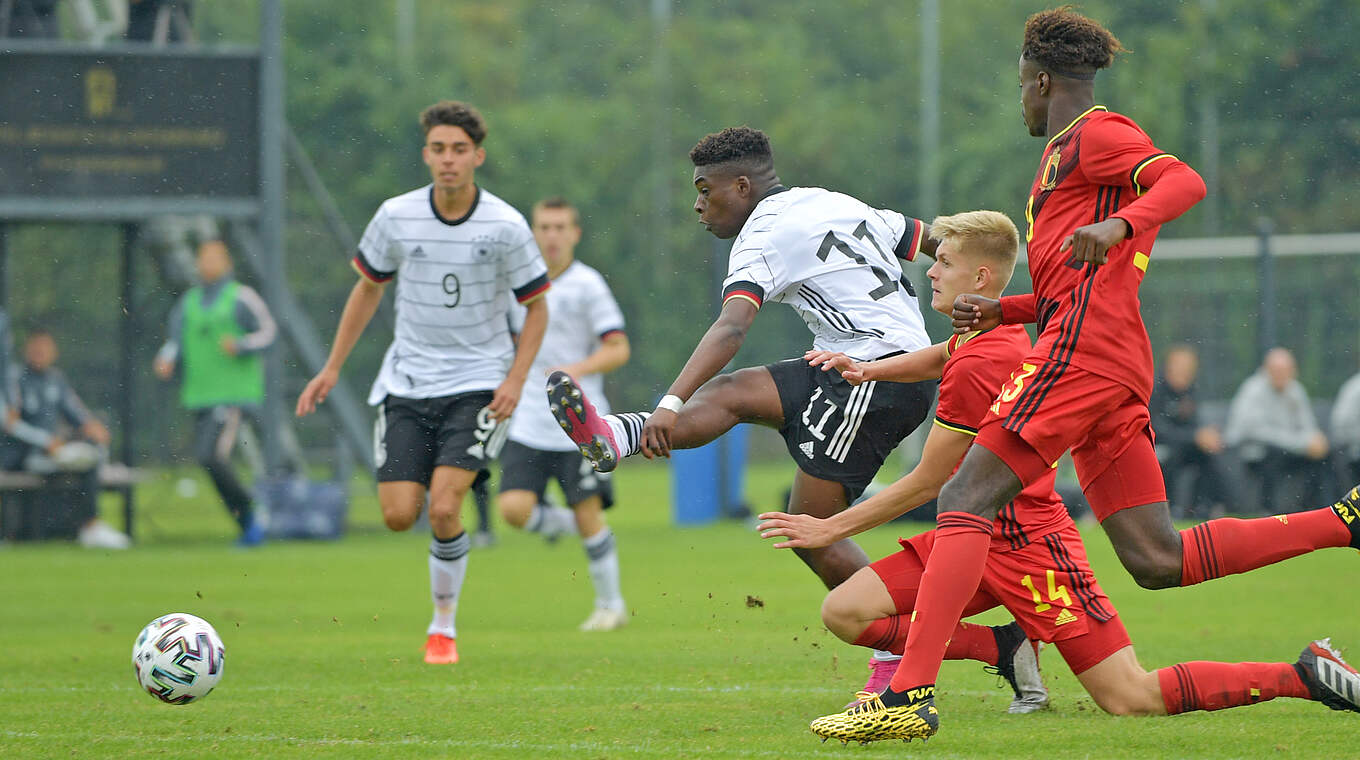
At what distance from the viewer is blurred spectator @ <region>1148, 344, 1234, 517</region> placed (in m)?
16.1

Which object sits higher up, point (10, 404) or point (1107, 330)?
point (1107, 330)

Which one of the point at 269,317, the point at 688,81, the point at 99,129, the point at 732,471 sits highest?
the point at 688,81

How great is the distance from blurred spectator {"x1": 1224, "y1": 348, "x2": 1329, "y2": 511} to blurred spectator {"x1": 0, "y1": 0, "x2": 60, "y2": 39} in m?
12.0

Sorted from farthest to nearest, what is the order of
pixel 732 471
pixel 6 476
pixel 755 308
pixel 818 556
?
pixel 732 471
pixel 6 476
pixel 818 556
pixel 755 308

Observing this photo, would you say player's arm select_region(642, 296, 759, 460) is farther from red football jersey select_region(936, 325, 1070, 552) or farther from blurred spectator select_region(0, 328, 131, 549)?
blurred spectator select_region(0, 328, 131, 549)

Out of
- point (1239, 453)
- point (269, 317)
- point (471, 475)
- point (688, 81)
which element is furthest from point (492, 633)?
point (688, 81)

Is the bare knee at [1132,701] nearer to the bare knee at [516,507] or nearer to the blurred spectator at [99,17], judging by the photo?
the bare knee at [516,507]

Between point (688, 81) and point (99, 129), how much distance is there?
2294cm

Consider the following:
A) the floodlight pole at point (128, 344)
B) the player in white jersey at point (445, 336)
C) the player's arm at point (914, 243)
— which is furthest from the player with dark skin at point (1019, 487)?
the floodlight pole at point (128, 344)

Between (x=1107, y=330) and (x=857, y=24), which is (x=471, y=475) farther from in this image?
(x=857, y=24)

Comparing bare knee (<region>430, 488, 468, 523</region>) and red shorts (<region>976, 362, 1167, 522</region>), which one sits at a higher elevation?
red shorts (<region>976, 362, 1167, 522</region>)

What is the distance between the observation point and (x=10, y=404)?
1559 cm

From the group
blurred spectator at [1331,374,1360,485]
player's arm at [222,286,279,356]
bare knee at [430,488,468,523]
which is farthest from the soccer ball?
blurred spectator at [1331,374,1360,485]

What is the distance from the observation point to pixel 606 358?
35.0 feet
